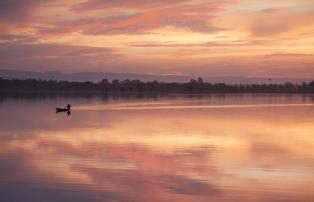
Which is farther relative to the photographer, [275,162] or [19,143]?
[19,143]

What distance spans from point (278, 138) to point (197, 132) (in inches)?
107

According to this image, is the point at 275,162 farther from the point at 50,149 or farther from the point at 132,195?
the point at 50,149

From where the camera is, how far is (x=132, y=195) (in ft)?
24.9

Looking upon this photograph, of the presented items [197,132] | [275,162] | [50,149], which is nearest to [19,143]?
[50,149]

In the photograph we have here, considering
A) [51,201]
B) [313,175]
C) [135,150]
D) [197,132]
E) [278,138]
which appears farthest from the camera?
[197,132]

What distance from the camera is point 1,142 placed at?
14.2 metres

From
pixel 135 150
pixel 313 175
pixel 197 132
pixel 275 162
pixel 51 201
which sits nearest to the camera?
pixel 51 201

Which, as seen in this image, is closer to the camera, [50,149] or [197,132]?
[50,149]

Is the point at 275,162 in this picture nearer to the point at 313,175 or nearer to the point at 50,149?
→ the point at 313,175

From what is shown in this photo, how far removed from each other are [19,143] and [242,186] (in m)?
7.82

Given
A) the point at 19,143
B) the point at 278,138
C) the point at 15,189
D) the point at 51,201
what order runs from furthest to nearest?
the point at 278,138 < the point at 19,143 < the point at 15,189 < the point at 51,201

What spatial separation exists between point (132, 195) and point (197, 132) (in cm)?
929

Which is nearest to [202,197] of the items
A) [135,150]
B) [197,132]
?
[135,150]

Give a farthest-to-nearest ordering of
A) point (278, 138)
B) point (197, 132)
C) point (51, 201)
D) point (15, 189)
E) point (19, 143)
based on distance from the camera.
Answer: point (197, 132) → point (278, 138) → point (19, 143) → point (15, 189) → point (51, 201)
